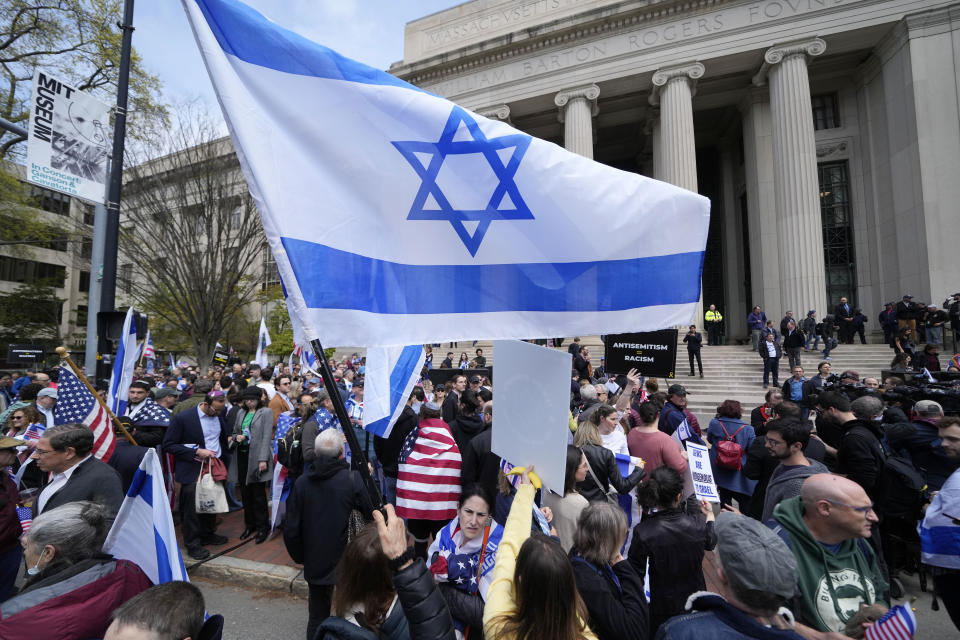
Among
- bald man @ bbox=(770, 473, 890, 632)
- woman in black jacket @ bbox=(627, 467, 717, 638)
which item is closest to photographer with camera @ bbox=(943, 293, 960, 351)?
bald man @ bbox=(770, 473, 890, 632)

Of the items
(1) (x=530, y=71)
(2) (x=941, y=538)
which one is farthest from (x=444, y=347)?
(2) (x=941, y=538)

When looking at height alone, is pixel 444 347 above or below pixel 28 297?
below

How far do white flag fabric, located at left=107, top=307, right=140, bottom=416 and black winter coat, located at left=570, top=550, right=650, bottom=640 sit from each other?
15.5 feet

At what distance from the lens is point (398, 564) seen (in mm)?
1724

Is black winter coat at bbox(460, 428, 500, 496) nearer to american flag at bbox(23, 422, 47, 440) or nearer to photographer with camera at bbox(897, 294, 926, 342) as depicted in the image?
american flag at bbox(23, 422, 47, 440)

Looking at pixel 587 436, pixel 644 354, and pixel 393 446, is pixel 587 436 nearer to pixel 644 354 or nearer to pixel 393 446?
pixel 393 446

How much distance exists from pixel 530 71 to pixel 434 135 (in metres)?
24.9

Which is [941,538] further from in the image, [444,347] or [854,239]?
[854,239]

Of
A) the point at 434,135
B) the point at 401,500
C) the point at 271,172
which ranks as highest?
the point at 434,135

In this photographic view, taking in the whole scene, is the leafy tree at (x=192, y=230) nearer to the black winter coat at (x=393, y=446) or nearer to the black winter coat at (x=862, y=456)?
the black winter coat at (x=393, y=446)

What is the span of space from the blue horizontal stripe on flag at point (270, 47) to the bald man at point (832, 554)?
276 centimetres

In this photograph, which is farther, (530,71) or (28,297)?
(28,297)

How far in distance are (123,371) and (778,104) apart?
941 inches

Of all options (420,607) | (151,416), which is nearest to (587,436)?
(420,607)
